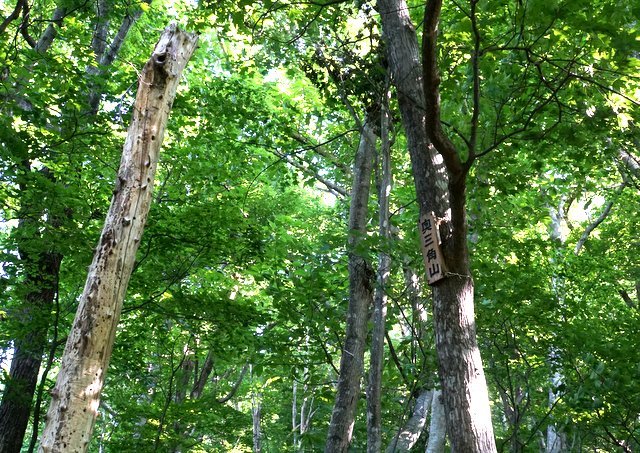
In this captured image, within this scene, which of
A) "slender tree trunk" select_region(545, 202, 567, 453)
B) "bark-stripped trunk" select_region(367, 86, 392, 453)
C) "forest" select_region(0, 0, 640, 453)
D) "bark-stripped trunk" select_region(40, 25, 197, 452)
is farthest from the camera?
"slender tree trunk" select_region(545, 202, 567, 453)

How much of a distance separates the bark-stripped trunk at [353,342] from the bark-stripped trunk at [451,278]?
149 cm

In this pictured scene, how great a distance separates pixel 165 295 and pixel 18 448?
2896 mm

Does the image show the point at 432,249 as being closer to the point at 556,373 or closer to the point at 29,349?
the point at 29,349

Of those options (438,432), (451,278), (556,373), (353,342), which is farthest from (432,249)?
(556,373)

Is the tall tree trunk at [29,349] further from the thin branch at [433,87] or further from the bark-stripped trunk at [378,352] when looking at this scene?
the thin branch at [433,87]

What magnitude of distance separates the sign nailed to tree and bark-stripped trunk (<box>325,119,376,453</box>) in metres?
1.52

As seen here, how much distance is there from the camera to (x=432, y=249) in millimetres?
3150

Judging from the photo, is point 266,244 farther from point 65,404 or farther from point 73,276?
point 65,404

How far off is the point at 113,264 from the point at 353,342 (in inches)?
104

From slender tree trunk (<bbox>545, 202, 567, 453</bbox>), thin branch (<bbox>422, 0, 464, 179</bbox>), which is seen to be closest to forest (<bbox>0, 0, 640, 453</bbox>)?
thin branch (<bbox>422, 0, 464, 179</bbox>)

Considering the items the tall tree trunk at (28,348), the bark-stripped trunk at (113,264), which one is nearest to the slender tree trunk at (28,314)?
the tall tree trunk at (28,348)

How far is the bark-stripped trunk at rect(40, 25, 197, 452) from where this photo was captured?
279cm

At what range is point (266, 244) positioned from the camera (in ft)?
21.7

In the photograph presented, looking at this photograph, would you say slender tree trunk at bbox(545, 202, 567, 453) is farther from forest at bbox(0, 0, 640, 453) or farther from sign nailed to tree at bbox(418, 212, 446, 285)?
sign nailed to tree at bbox(418, 212, 446, 285)
